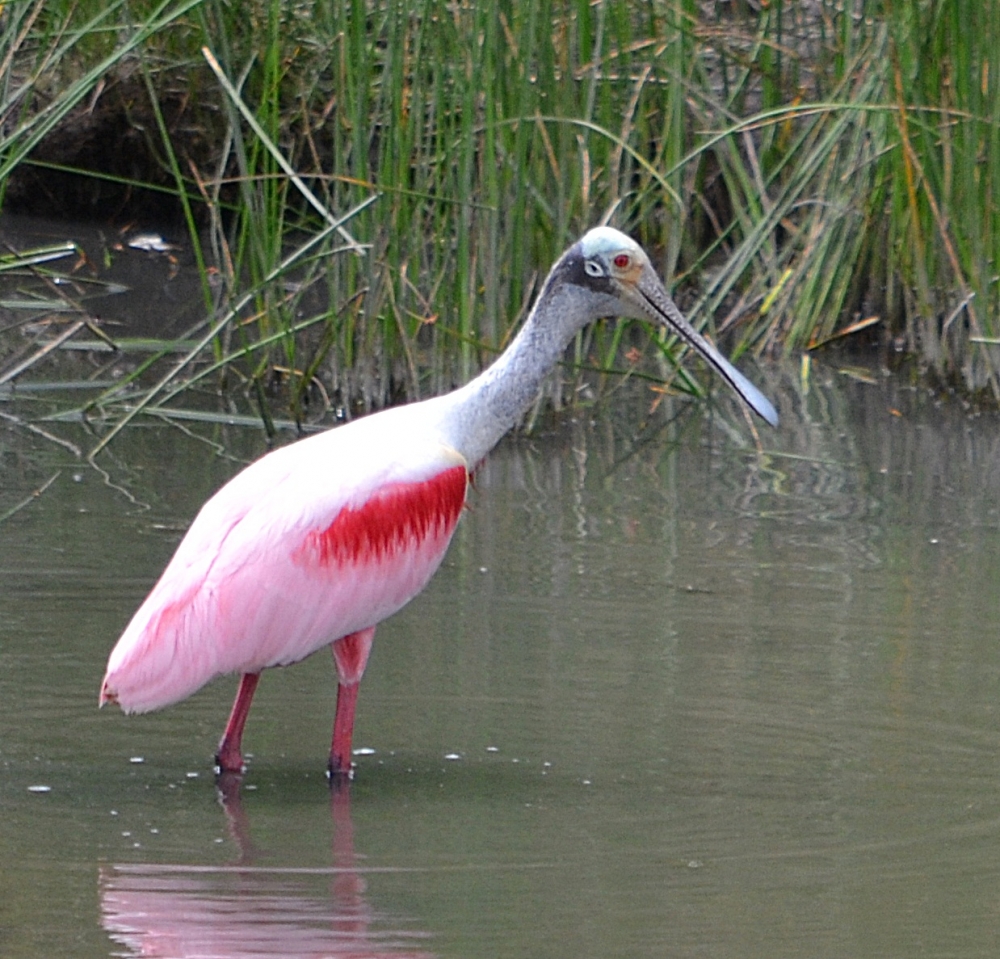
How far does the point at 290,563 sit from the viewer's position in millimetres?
5531

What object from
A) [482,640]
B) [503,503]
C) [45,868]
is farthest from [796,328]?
[45,868]

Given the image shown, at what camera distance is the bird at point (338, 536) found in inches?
209

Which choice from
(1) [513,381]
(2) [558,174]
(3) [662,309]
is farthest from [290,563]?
(2) [558,174]

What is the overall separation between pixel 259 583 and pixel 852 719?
156 cm

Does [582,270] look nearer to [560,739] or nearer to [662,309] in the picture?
[662,309]

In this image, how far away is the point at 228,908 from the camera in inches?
171

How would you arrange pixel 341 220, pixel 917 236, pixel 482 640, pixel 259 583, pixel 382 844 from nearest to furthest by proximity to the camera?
pixel 382 844
pixel 259 583
pixel 482 640
pixel 341 220
pixel 917 236

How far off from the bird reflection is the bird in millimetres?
693

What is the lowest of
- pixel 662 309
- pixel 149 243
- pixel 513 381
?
pixel 513 381

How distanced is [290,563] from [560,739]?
2.65 feet

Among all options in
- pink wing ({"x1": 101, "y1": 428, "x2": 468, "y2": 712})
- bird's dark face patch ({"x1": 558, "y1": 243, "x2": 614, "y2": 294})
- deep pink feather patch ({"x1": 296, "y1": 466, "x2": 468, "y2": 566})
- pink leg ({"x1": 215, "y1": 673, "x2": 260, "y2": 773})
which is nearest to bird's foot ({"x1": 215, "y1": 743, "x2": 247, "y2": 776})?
pink leg ({"x1": 215, "y1": 673, "x2": 260, "y2": 773})

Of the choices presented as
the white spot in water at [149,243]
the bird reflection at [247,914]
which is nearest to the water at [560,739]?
the bird reflection at [247,914]

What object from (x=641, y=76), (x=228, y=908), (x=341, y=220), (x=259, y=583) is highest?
(x=641, y=76)

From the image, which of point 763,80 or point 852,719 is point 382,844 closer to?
point 852,719
